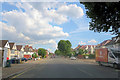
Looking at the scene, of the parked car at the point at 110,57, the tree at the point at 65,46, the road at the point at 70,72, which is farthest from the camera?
the tree at the point at 65,46

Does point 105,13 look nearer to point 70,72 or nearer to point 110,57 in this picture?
point 70,72

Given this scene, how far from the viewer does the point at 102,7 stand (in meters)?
12.2

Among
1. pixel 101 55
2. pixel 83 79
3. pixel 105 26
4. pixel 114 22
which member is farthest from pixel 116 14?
pixel 101 55

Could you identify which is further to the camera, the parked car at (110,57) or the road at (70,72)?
the parked car at (110,57)

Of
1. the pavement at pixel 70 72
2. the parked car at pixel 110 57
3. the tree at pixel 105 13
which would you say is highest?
the tree at pixel 105 13

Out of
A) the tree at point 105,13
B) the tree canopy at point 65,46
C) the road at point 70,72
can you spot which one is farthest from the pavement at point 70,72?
the tree canopy at point 65,46

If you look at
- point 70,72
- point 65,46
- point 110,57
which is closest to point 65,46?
point 65,46

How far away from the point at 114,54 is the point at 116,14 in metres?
8.78

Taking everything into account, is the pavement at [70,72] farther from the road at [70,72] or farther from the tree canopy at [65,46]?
the tree canopy at [65,46]

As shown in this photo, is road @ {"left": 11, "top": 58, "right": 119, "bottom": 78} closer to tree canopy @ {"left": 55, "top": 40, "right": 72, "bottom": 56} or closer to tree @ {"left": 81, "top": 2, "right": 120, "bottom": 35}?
tree @ {"left": 81, "top": 2, "right": 120, "bottom": 35}

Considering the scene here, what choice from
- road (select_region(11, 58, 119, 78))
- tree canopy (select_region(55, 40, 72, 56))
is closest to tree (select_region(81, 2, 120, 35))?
road (select_region(11, 58, 119, 78))

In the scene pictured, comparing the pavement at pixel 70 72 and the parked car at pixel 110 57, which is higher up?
the parked car at pixel 110 57

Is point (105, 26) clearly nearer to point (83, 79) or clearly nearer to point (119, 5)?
point (119, 5)

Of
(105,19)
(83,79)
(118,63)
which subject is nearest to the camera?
(83,79)
